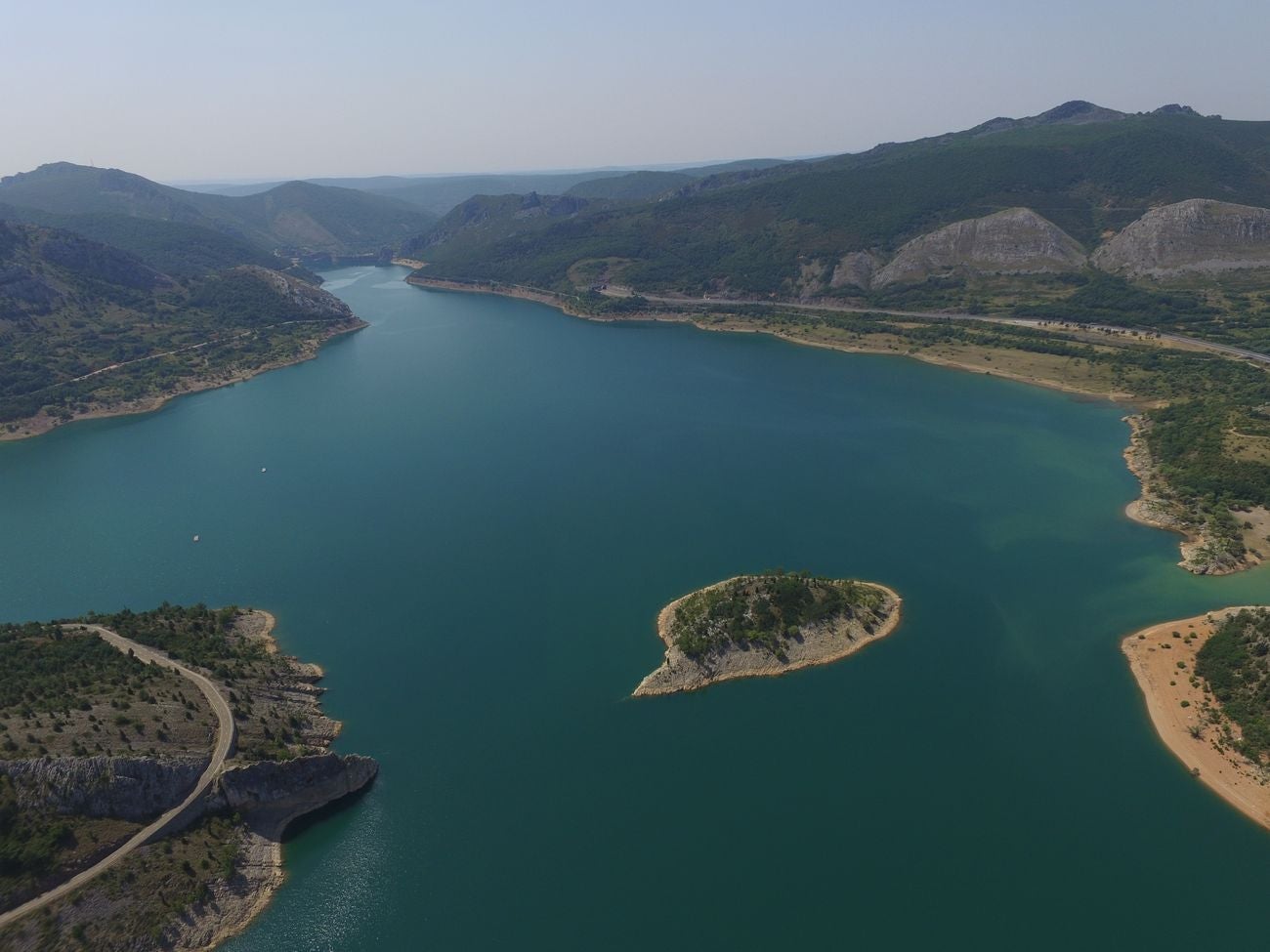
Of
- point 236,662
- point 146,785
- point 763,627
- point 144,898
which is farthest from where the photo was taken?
point 763,627

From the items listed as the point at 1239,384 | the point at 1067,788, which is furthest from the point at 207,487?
the point at 1239,384

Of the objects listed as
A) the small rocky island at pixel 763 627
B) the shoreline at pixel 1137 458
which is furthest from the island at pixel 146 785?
the shoreline at pixel 1137 458

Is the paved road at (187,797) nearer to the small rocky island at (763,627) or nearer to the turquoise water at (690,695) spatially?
the turquoise water at (690,695)

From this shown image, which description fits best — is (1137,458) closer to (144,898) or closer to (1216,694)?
(1216,694)

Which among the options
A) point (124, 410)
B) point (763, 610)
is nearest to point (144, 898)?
point (763, 610)

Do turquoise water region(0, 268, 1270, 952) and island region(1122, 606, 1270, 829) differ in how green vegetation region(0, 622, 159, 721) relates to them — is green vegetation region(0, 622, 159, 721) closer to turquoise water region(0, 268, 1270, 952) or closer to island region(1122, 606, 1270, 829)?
turquoise water region(0, 268, 1270, 952)

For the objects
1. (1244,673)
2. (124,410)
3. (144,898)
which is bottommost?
(1244,673)
